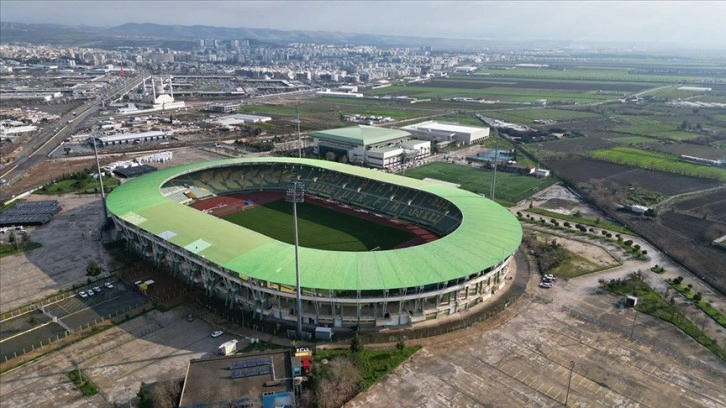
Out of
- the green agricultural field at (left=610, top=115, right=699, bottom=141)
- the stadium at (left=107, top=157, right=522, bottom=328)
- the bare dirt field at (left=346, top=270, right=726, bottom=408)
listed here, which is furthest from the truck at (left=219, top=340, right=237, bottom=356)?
the green agricultural field at (left=610, top=115, right=699, bottom=141)

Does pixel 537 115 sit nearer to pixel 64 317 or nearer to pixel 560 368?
pixel 560 368

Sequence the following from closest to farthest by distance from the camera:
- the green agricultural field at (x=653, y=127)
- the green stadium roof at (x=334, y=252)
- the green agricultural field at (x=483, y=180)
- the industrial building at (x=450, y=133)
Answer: the green stadium roof at (x=334, y=252) → the green agricultural field at (x=483, y=180) → the industrial building at (x=450, y=133) → the green agricultural field at (x=653, y=127)

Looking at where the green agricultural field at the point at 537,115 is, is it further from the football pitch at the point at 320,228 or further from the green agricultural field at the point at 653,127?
the football pitch at the point at 320,228

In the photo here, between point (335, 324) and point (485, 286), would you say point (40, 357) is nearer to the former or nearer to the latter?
point (335, 324)

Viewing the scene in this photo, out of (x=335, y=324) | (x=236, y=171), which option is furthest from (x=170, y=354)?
(x=236, y=171)

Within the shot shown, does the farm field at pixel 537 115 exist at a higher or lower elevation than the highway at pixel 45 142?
higher

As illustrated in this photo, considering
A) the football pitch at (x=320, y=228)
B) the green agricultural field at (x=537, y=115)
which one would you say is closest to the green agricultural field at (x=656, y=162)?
the green agricultural field at (x=537, y=115)

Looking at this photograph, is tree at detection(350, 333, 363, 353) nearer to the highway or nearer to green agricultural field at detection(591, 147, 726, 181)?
the highway
